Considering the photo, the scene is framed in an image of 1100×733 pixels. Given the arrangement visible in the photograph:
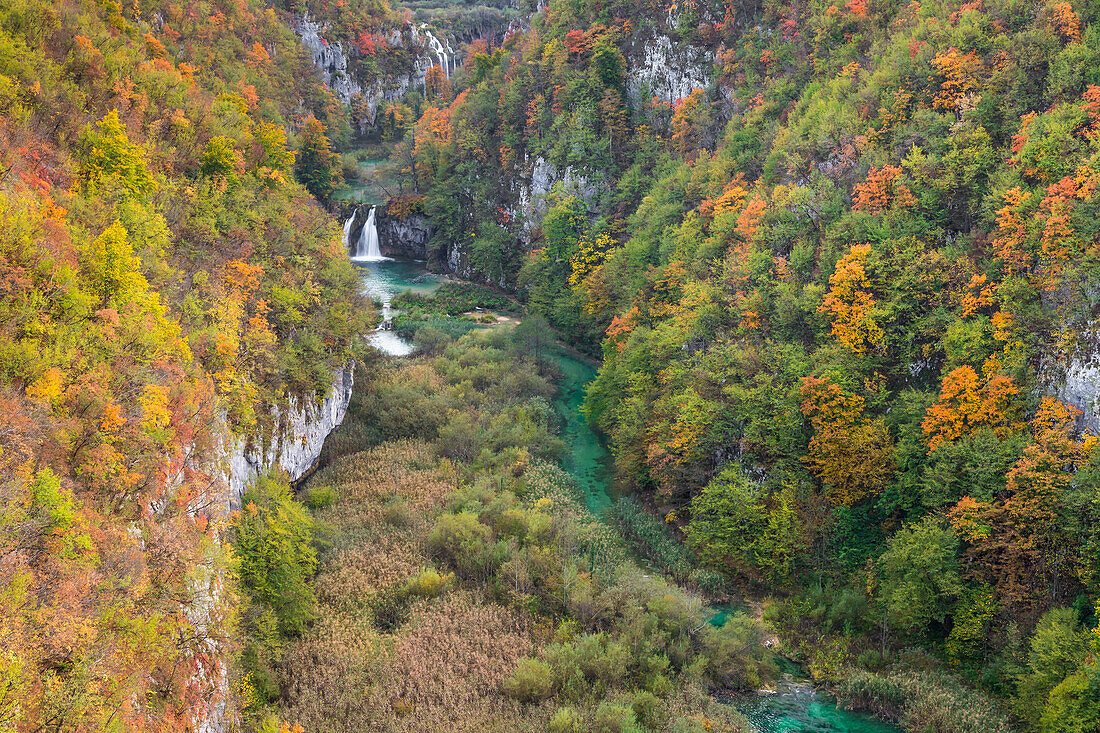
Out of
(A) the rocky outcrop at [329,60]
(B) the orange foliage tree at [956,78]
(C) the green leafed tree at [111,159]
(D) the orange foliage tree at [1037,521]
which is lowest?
(D) the orange foliage tree at [1037,521]

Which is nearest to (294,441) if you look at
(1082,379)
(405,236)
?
(1082,379)

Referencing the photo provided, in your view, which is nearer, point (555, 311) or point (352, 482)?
point (352, 482)

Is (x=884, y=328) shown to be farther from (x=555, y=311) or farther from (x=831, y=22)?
(x=555, y=311)

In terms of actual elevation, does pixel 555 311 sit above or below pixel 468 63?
below

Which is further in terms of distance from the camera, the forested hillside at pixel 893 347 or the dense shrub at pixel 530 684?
the forested hillside at pixel 893 347

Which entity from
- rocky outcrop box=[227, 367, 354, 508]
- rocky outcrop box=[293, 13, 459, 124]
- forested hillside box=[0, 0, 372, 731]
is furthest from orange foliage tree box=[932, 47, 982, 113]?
rocky outcrop box=[293, 13, 459, 124]

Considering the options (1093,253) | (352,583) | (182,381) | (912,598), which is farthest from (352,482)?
(1093,253)

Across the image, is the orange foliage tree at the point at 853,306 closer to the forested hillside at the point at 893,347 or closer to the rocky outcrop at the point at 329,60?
the forested hillside at the point at 893,347

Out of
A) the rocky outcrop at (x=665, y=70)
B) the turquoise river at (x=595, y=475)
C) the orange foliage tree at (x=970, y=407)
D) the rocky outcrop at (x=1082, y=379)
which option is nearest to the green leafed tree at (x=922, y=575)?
the orange foliage tree at (x=970, y=407)
